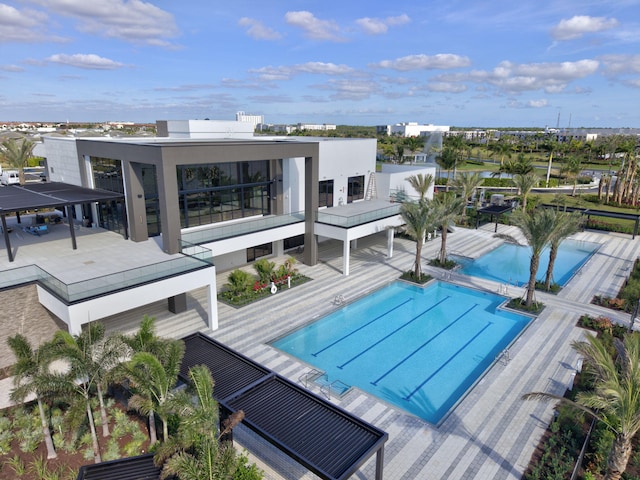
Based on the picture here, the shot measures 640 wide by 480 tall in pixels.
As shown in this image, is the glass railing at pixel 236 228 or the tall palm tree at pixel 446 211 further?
the tall palm tree at pixel 446 211

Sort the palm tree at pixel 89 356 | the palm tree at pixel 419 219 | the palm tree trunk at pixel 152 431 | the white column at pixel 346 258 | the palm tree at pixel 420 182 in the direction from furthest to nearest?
1. the palm tree at pixel 420 182
2. the white column at pixel 346 258
3. the palm tree at pixel 419 219
4. the palm tree trunk at pixel 152 431
5. the palm tree at pixel 89 356

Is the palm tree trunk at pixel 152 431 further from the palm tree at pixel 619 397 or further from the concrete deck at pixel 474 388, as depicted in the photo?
the palm tree at pixel 619 397

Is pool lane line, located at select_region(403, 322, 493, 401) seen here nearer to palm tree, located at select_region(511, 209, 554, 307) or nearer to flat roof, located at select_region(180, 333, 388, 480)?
palm tree, located at select_region(511, 209, 554, 307)

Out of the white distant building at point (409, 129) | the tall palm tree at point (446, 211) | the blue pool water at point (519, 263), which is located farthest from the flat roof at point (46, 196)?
the white distant building at point (409, 129)

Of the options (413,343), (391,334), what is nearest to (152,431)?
(391,334)

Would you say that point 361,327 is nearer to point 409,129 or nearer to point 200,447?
point 200,447

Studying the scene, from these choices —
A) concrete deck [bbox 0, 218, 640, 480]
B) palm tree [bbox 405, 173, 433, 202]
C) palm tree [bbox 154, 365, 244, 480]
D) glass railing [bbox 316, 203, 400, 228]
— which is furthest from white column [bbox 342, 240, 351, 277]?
palm tree [bbox 154, 365, 244, 480]
